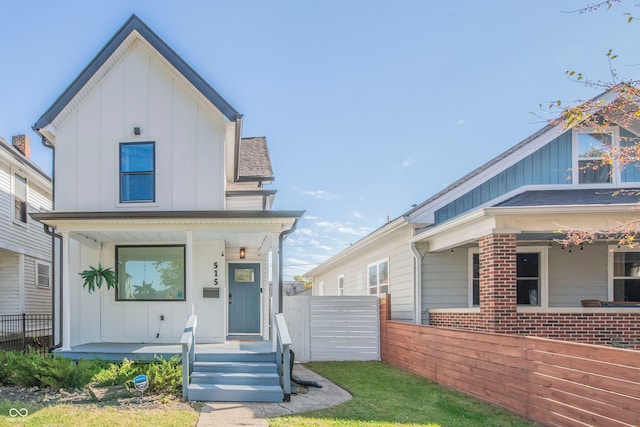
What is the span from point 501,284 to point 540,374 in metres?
2.21

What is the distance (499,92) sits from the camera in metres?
12.4

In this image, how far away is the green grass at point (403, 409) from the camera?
5.64 metres


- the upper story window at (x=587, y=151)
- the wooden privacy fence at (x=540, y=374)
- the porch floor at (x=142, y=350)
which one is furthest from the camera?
the upper story window at (x=587, y=151)

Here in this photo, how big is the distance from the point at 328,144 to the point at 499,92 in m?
6.85

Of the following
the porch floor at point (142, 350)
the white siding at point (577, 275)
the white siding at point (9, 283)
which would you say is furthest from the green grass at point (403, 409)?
the white siding at point (9, 283)

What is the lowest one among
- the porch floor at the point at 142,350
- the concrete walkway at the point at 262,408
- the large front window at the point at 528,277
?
Answer: the concrete walkway at the point at 262,408

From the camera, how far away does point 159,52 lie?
970 centimetres

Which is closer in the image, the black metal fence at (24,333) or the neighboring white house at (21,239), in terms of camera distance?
the black metal fence at (24,333)

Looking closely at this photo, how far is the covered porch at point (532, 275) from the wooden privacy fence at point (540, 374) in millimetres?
899

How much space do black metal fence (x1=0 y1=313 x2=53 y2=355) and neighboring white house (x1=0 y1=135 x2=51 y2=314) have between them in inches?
17.7

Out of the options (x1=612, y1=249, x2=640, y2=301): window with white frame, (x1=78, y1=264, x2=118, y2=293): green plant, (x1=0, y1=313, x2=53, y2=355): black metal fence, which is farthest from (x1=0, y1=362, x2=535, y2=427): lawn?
(x1=0, y1=313, x2=53, y2=355): black metal fence

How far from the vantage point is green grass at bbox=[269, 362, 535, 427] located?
5.64 m

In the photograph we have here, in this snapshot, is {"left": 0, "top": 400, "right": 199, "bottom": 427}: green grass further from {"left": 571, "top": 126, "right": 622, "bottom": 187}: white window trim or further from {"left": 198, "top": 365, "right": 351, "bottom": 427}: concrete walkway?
{"left": 571, "top": 126, "right": 622, "bottom": 187}: white window trim

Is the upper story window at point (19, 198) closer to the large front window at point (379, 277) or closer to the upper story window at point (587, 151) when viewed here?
the large front window at point (379, 277)
